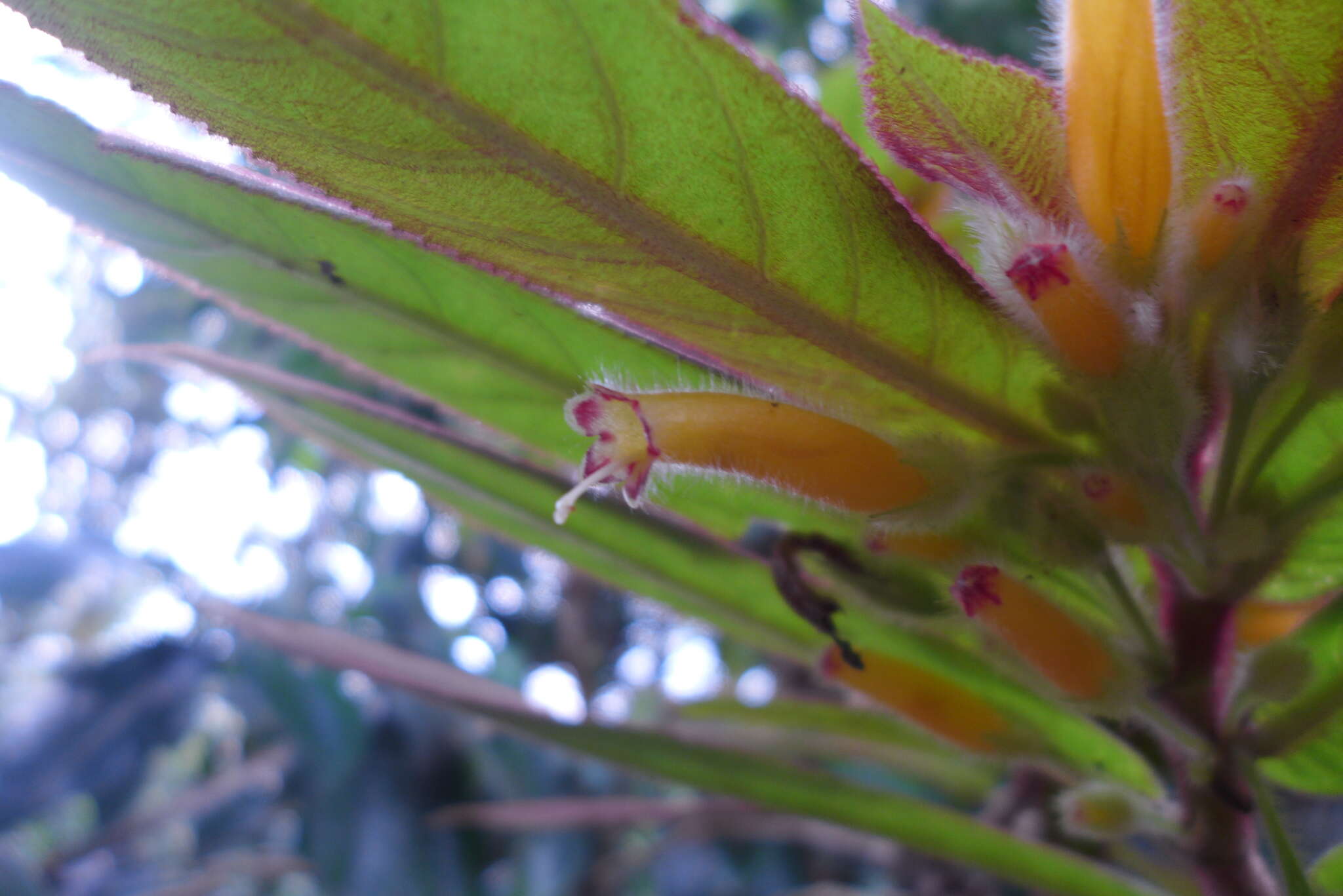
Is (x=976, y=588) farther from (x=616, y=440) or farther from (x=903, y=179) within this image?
(x=903, y=179)

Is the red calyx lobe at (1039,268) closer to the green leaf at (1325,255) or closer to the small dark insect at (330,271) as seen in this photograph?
the green leaf at (1325,255)

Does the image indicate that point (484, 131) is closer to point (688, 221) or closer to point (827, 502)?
point (688, 221)

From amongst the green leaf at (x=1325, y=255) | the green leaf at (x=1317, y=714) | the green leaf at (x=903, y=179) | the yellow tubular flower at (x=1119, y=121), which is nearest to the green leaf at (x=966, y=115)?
the yellow tubular flower at (x=1119, y=121)

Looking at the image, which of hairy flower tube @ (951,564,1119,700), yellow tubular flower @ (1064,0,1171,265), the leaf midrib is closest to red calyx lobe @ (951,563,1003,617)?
hairy flower tube @ (951,564,1119,700)

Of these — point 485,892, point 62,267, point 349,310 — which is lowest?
point 485,892

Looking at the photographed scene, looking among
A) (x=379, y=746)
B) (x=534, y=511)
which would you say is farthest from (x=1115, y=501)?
(x=379, y=746)

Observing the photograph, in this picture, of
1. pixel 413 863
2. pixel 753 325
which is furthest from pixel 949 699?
pixel 413 863
